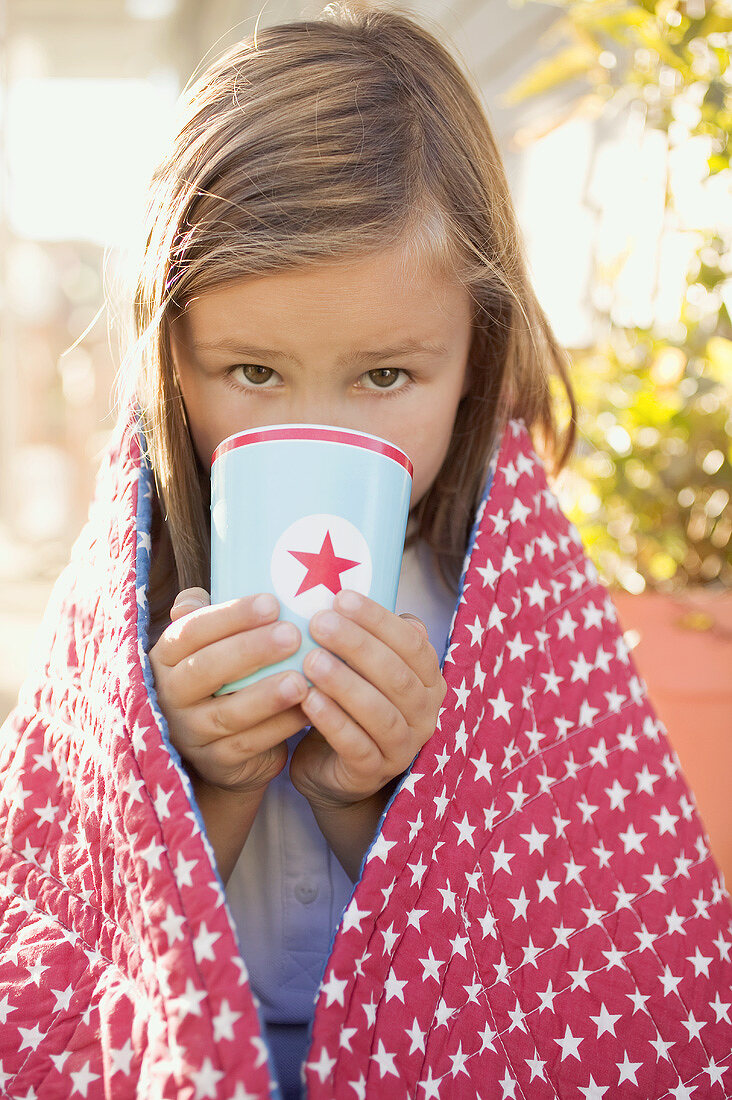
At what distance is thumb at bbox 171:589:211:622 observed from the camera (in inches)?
31.2

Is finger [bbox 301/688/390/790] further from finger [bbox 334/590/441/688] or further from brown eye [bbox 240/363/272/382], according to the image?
brown eye [bbox 240/363/272/382]

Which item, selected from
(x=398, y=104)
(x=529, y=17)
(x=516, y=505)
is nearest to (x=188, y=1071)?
(x=516, y=505)

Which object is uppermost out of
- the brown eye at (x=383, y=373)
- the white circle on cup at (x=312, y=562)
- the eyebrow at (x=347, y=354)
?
the eyebrow at (x=347, y=354)

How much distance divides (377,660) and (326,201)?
466mm

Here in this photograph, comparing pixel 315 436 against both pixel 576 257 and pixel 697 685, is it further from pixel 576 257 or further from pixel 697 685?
pixel 576 257

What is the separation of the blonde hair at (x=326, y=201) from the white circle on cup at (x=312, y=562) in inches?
12.1

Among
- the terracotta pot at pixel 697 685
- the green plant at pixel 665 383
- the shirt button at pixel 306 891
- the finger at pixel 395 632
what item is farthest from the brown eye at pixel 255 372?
the terracotta pot at pixel 697 685

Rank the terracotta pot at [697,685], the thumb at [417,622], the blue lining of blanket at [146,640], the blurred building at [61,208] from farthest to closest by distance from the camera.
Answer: the blurred building at [61,208] → the terracotta pot at [697,685] → the thumb at [417,622] → the blue lining of blanket at [146,640]

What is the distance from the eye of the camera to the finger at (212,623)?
695 millimetres

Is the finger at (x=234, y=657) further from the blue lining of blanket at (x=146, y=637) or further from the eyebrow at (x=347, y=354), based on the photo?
the eyebrow at (x=347, y=354)

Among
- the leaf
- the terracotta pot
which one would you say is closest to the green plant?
the leaf

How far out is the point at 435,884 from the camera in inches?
33.5

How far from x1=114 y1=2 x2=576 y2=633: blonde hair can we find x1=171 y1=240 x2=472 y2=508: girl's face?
0.02 metres

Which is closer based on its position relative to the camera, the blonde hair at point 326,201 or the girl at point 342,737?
the girl at point 342,737
